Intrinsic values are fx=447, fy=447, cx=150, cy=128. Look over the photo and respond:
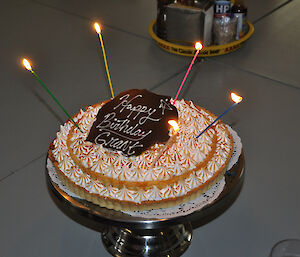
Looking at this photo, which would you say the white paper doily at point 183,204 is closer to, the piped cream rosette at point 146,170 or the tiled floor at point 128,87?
the piped cream rosette at point 146,170

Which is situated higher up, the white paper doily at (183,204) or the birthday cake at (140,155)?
the birthday cake at (140,155)

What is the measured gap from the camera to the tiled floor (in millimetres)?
1378

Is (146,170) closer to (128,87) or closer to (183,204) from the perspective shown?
(183,204)

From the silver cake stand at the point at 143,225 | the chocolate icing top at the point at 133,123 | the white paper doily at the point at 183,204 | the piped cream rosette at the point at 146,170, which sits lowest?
the silver cake stand at the point at 143,225

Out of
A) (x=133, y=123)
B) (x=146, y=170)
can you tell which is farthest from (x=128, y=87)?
(x=146, y=170)

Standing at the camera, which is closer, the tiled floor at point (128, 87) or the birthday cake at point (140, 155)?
the birthday cake at point (140, 155)

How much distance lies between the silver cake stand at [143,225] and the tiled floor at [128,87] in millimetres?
31

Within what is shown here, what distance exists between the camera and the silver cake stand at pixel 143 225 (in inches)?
41.1

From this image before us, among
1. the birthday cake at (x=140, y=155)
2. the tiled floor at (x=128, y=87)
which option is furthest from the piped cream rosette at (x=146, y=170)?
the tiled floor at (x=128, y=87)

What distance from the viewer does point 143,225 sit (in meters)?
1.03

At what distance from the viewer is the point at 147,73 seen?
2143mm

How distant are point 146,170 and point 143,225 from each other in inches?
5.2

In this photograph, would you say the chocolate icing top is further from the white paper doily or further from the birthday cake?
the white paper doily

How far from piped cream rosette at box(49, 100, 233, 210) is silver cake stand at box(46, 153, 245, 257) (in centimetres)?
3
